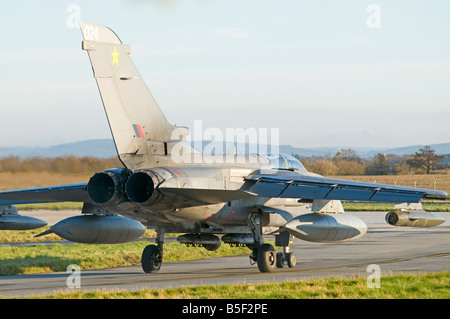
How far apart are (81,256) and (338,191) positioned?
959 centimetres

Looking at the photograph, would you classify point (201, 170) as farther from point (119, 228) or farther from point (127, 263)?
point (127, 263)

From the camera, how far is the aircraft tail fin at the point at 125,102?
55.6 ft

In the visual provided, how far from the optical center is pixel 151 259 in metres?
19.7

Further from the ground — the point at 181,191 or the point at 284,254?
the point at 181,191

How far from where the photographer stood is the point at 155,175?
1658 cm

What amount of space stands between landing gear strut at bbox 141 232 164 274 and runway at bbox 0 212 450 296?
0.23 m

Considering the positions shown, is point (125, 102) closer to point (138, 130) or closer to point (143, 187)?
point (138, 130)

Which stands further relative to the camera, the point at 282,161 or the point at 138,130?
the point at 282,161

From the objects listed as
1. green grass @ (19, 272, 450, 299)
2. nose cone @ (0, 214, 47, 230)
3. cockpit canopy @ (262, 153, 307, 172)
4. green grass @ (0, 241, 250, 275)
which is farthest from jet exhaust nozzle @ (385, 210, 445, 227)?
nose cone @ (0, 214, 47, 230)

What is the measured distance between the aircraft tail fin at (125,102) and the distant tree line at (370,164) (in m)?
24.8

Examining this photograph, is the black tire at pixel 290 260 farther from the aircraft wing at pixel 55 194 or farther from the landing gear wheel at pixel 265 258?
the aircraft wing at pixel 55 194

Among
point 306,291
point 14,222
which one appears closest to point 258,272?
point 306,291

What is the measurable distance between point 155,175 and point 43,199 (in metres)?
5.35

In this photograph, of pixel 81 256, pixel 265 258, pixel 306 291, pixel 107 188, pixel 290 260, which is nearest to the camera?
pixel 306 291
